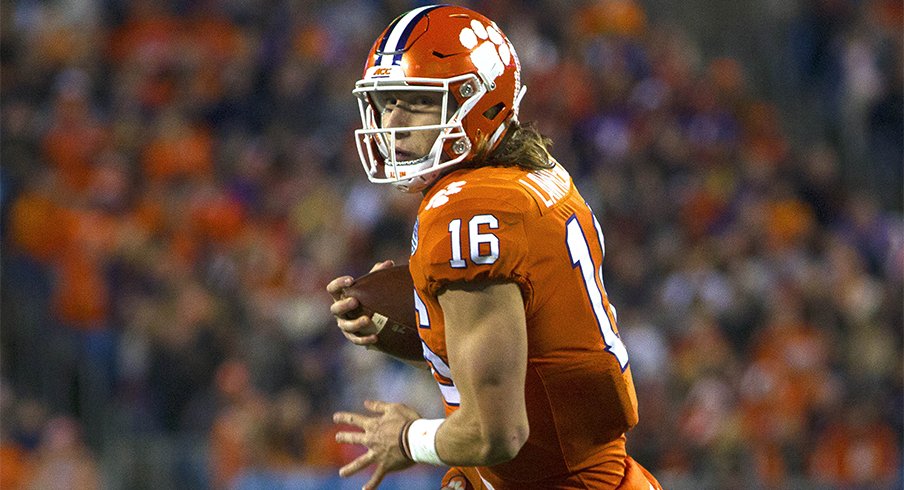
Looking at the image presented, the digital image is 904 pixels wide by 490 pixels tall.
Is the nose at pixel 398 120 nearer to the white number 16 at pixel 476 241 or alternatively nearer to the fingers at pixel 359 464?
the white number 16 at pixel 476 241

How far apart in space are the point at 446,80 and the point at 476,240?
52 cm

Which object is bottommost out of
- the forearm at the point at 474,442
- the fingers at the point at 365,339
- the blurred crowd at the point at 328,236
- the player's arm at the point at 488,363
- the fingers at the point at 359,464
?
the blurred crowd at the point at 328,236

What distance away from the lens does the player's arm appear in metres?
3.24

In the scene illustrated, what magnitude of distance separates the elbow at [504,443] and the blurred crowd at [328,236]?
5006mm

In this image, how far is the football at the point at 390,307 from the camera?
3834 millimetres

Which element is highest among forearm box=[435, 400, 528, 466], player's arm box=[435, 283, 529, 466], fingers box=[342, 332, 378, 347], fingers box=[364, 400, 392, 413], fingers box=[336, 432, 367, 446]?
player's arm box=[435, 283, 529, 466]

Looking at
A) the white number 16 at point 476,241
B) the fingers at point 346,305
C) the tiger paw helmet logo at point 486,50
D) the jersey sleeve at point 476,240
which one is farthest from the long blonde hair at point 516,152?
the fingers at point 346,305

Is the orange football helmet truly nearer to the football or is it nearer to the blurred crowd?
the football

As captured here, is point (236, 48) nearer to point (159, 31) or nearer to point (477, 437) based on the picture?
point (159, 31)

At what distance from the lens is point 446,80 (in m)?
3.60

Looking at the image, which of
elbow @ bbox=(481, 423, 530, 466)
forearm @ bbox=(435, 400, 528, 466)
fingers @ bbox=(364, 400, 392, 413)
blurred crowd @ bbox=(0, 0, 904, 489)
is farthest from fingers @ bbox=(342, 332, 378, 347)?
blurred crowd @ bbox=(0, 0, 904, 489)

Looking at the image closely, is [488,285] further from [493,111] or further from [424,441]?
[493,111]

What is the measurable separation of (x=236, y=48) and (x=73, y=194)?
7.62 ft

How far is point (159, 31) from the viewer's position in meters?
12.0
